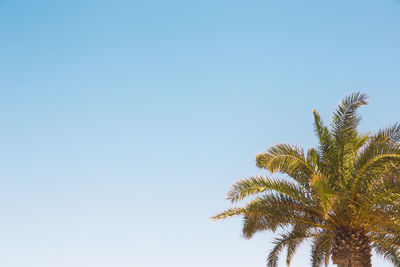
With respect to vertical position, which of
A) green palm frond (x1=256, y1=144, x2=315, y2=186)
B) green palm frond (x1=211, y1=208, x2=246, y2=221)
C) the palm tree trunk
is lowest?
the palm tree trunk

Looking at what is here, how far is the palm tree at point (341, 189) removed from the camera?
1397 cm

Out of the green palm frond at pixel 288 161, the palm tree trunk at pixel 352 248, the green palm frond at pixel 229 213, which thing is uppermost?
the green palm frond at pixel 288 161

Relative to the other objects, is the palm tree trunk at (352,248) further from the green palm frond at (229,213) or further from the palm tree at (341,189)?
the green palm frond at (229,213)

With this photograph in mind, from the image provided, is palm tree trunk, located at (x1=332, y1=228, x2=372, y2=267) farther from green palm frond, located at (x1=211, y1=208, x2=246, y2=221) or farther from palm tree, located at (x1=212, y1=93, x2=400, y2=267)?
→ green palm frond, located at (x1=211, y1=208, x2=246, y2=221)

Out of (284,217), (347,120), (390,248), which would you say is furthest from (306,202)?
(390,248)

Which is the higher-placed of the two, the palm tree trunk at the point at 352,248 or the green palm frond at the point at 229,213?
the green palm frond at the point at 229,213

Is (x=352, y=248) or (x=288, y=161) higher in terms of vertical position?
(x=288, y=161)

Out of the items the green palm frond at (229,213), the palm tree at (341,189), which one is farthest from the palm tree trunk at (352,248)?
the green palm frond at (229,213)

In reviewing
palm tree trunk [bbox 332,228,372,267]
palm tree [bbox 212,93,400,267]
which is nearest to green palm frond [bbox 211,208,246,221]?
palm tree [bbox 212,93,400,267]

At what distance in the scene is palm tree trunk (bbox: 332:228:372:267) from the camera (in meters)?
14.7

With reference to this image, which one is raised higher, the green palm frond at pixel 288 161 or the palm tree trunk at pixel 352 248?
the green palm frond at pixel 288 161

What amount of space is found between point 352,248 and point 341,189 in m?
2.00

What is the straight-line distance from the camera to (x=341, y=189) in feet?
47.7

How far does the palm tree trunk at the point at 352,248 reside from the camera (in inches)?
577
